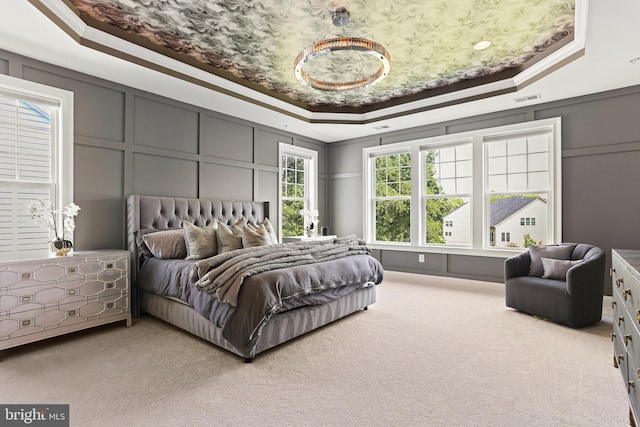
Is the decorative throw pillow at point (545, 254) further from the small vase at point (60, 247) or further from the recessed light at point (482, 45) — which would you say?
the small vase at point (60, 247)

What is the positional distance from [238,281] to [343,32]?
2668 millimetres

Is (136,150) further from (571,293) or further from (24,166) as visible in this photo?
(571,293)

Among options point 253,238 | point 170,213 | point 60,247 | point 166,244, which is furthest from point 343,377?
point 170,213

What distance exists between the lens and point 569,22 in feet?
10.3

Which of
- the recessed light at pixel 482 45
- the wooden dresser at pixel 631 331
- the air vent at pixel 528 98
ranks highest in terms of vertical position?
the recessed light at pixel 482 45

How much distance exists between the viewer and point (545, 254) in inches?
149

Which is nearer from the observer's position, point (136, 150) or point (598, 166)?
point (136, 150)

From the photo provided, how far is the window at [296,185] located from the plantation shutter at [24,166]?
3.35 m

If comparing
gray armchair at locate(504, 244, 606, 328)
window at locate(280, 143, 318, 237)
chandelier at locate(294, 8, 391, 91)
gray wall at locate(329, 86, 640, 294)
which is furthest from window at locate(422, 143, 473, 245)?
chandelier at locate(294, 8, 391, 91)

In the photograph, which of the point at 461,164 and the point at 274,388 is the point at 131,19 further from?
the point at 461,164

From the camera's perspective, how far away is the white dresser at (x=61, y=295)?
255 centimetres

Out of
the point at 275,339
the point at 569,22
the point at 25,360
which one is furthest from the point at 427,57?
the point at 25,360

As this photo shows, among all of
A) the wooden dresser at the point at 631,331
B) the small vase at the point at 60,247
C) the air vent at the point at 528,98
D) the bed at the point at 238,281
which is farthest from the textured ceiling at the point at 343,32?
the wooden dresser at the point at 631,331

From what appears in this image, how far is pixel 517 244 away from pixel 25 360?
5965mm
